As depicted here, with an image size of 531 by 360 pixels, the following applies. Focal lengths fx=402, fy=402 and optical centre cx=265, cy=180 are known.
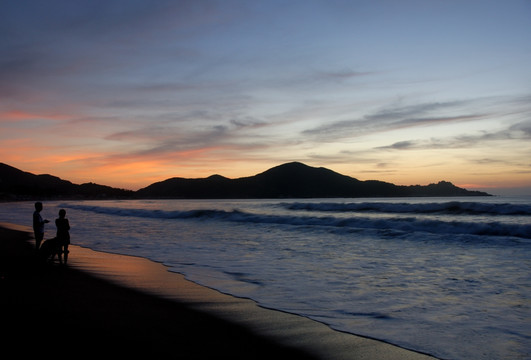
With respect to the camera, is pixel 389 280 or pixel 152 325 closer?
pixel 152 325

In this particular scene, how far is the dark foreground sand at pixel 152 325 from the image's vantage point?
12.9 feet

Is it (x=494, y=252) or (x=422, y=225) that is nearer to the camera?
(x=494, y=252)

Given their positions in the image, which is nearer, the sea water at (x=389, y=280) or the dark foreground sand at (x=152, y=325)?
the dark foreground sand at (x=152, y=325)

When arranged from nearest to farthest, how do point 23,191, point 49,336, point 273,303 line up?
point 49,336, point 273,303, point 23,191

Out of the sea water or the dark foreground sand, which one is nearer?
the dark foreground sand

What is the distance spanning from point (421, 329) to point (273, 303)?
217cm

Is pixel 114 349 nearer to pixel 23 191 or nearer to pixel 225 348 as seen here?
pixel 225 348

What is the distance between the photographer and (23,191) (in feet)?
443

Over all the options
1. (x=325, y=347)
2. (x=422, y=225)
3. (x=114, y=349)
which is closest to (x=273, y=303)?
(x=325, y=347)

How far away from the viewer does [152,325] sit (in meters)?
4.72

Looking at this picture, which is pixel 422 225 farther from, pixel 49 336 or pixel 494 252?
pixel 49 336

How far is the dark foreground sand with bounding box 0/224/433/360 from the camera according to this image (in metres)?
3.92

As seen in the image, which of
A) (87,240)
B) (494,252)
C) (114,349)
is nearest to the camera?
(114,349)

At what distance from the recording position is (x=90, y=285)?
7062mm
